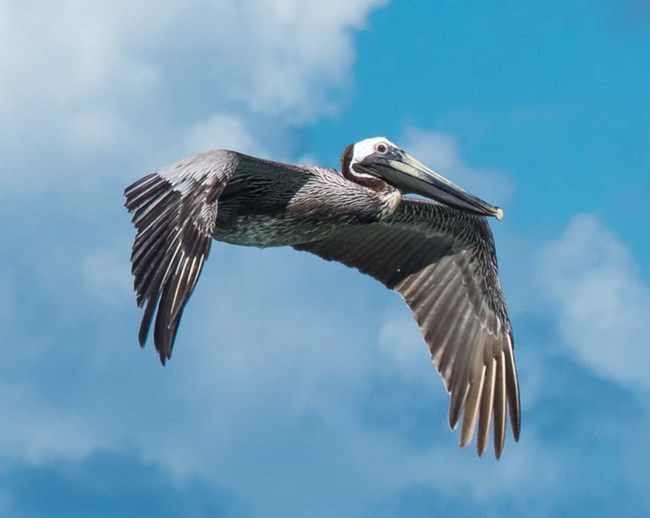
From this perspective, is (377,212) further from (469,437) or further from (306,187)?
(469,437)

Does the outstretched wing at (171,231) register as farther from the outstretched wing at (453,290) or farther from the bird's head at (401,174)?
the outstretched wing at (453,290)

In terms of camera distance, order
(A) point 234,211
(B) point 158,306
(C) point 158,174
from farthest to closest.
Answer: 1. (A) point 234,211
2. (C) point 158,174
3. (B) point 158,306

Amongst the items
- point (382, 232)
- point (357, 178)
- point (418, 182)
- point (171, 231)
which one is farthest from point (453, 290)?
point (171, 231)

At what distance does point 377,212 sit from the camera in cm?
1194

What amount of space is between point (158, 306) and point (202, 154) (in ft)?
5.65

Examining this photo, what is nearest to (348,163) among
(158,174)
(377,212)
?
(377,212)

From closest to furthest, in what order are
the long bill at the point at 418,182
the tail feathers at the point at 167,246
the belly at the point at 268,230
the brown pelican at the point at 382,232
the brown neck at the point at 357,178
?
the tail feathers at the point at 167,246
the brown pelican at the point at 382,232
the belly at the point at 268,230
the brown neck at the point at 357,178
the long bill at the point at 418,182

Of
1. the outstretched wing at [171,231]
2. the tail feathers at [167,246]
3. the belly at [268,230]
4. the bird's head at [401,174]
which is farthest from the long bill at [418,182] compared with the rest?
the tail feathers at [167,246]

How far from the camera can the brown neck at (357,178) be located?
12.2 meters

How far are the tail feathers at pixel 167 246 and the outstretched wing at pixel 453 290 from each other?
2948mm

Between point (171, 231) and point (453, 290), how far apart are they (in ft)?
14.2

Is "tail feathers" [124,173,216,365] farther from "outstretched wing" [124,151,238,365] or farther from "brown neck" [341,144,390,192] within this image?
"brown neck" [341,144,390,192]

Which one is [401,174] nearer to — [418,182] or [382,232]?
[418,182]

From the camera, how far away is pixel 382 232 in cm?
1305
